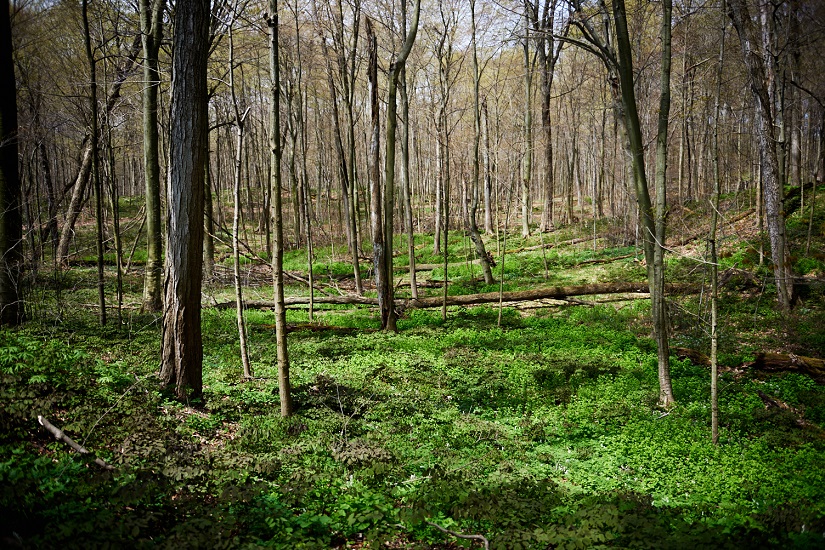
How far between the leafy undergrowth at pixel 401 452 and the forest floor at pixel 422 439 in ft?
0.08

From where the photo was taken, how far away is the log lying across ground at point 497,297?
12.6 m

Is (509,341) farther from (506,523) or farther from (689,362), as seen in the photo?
(506,523)

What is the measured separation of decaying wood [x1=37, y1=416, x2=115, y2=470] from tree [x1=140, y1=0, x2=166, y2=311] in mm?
6561

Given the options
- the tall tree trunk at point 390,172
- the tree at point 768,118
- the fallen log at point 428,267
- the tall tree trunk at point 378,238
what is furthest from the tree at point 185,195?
the fallen log at point 428,267

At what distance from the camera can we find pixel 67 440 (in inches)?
164

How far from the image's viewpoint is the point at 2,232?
8359mm

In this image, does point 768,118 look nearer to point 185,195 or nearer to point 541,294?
point 541,294

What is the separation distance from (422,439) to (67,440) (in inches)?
139

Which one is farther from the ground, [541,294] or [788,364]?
[541,294]

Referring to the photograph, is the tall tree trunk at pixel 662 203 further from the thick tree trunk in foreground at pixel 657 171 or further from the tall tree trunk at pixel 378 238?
the tall tree trunk at pixel 378 238

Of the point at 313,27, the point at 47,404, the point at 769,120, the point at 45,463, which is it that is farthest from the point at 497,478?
the point at 313,27

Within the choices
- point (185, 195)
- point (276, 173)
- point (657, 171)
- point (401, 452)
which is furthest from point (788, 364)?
point (185, 195)

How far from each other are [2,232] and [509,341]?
9366 mm

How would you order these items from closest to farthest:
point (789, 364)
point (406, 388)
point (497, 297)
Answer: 1. point (406, 388)
2. point (789, 364)
3. point (497, 297)
